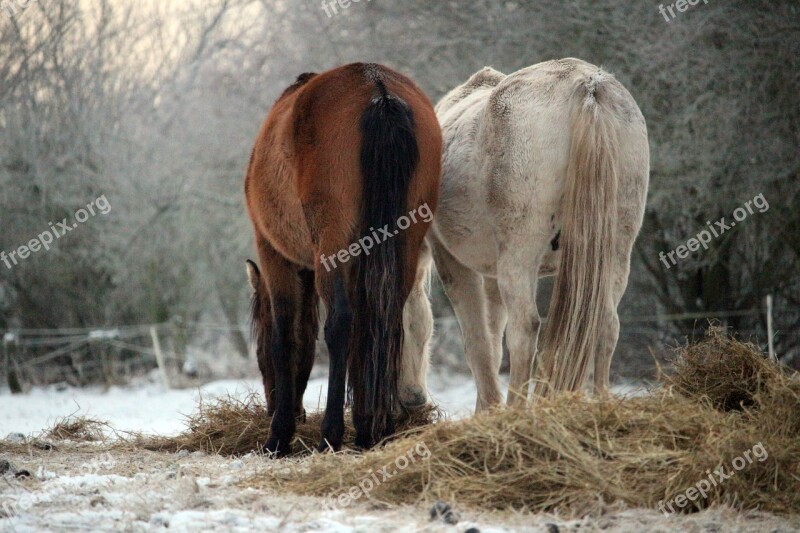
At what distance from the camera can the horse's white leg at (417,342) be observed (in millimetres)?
5469

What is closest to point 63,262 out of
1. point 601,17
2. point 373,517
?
point 601,17

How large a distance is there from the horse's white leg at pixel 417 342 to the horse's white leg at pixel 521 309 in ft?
2.54

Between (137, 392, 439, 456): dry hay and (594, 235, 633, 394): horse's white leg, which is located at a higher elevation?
(594, 235, 633, 394): horse's white leg

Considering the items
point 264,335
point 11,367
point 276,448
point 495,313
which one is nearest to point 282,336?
point 264,335

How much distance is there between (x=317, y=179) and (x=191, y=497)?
69.3 inches

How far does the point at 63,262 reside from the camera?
14836mm

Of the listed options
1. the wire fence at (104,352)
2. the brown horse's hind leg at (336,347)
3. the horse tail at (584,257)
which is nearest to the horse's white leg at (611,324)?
the horse tail at (584,257)

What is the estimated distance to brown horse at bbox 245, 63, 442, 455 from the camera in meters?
4.55

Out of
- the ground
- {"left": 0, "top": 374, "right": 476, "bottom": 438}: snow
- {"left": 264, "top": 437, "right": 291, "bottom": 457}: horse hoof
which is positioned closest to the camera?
the ground

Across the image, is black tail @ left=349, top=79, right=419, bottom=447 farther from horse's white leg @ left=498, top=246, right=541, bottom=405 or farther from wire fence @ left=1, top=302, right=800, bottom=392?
wire fence @ left=1, top=302, right=800, bottom=392

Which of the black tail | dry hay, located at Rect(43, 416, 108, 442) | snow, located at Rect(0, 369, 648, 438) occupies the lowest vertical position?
snow, located at Rect(0, 369, 648, 438)

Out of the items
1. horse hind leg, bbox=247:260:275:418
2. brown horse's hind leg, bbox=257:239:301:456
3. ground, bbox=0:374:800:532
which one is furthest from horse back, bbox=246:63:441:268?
ground, bbox=0:374:800:532

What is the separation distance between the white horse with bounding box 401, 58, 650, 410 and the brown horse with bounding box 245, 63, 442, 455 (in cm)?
40

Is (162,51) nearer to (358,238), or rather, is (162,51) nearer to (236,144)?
(236,144)
